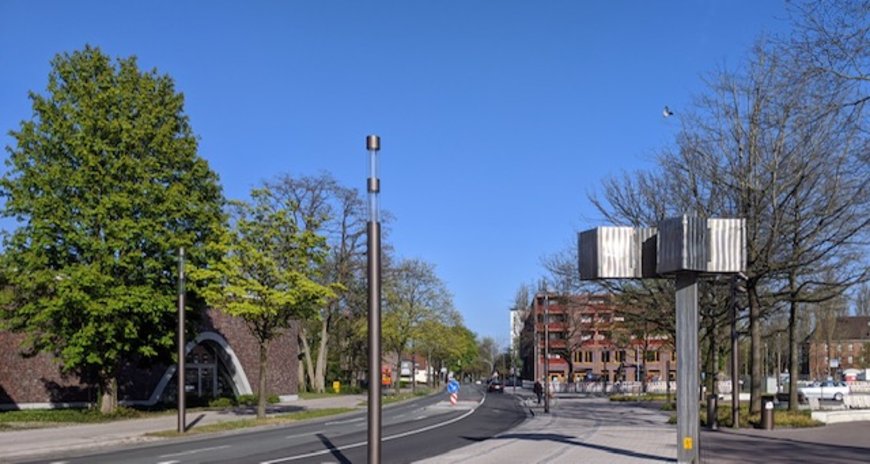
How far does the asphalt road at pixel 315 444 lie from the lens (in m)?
20.0

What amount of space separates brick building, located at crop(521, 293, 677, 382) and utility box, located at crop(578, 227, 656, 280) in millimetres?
16766

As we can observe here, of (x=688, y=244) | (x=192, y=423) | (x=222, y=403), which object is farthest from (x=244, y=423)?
(x=688, y=244)

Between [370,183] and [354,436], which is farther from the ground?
[370,183]

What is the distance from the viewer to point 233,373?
50.8m

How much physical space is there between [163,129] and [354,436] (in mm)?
17246

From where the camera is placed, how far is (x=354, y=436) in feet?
87.6

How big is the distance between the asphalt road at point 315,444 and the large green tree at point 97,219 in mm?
8347

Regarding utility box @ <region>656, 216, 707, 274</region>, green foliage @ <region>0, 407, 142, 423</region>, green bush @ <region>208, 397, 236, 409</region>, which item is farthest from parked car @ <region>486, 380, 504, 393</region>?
utility box @ <region>656, 216, 707, 274</region>

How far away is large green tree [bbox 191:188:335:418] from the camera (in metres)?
32.8

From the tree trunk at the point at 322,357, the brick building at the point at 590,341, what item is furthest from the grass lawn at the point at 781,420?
the tree trunk at the point at 322,357

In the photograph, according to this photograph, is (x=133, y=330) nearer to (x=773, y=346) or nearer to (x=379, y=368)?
(x=379, y=368)

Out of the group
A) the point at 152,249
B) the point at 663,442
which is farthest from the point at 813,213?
the point at 152,249

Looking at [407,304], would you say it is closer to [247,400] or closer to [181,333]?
[247,400]

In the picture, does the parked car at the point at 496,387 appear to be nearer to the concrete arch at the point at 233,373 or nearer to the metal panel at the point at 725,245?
the concrete arch at the point at 233,373
